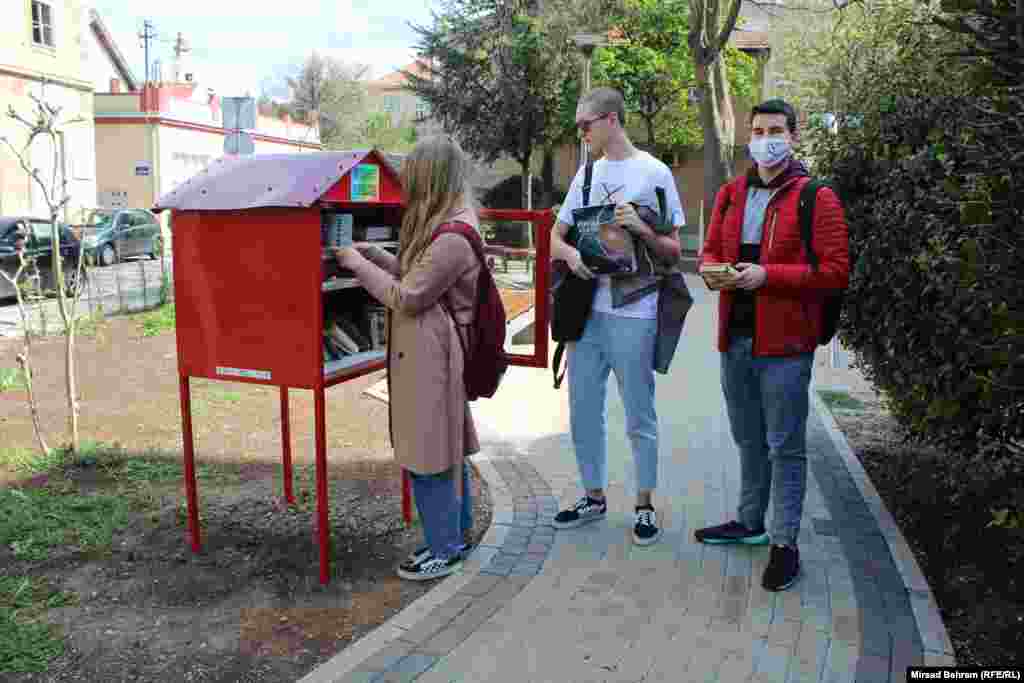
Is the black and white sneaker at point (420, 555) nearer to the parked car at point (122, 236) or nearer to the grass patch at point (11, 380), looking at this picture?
the grass patch at point (11, 380)

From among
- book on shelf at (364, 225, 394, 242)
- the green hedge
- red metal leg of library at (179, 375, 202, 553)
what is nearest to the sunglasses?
book on shelf at (364, 225, 394, 242)

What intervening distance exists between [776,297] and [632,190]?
2.94ft

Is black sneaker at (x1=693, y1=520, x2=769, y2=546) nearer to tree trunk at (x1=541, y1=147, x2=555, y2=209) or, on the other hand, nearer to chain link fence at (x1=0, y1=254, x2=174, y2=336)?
chain link fence at (x1=0, y1=254, x2=174, y2=336)

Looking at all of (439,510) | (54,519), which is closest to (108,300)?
(54,519)

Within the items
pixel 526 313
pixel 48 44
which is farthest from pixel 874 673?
pixel 48 44

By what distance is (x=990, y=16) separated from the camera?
298 cm

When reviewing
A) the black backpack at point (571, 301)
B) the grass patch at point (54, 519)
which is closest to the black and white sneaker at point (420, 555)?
the black backpack at point (571, 301)

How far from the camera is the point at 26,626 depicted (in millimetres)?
3617

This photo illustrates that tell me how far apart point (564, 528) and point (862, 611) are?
4.80 ft

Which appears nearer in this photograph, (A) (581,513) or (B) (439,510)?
(B) (439,510)

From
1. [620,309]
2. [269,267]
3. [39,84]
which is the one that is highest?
[39,84]

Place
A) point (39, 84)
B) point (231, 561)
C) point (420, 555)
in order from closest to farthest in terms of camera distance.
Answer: point (420, 555) → point (231, 561) → point (39, 84)

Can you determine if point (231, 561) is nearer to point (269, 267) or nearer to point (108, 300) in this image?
point (269, 267)

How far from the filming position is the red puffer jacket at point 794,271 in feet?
12.1
